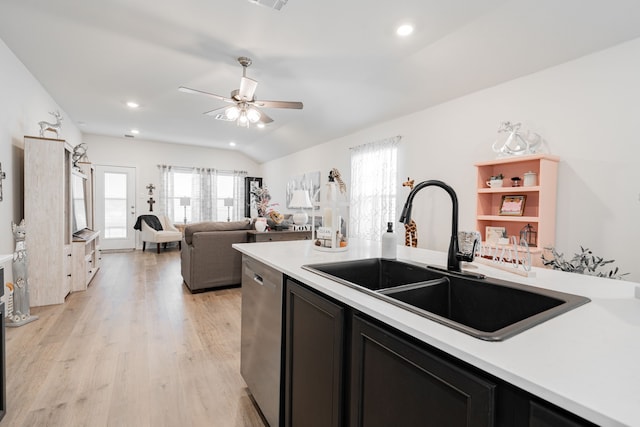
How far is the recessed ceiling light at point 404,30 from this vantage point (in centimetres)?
267

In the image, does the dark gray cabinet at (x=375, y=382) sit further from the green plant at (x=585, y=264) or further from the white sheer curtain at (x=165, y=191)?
the white sheer curtain at (x=165, y=191)

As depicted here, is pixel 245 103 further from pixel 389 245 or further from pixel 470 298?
pixel 470 298

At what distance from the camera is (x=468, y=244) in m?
1.32

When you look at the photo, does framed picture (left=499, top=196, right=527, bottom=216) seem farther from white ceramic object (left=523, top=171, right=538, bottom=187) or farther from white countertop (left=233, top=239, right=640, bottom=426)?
white countertop (left=233, top=239, right=640, bottom=426)

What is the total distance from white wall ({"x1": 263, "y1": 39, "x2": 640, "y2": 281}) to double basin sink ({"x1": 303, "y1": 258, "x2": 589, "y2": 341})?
222 cm

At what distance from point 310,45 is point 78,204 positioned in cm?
405

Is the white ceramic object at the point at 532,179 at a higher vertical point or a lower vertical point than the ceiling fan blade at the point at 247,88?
lower

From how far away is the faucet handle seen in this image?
1293mm

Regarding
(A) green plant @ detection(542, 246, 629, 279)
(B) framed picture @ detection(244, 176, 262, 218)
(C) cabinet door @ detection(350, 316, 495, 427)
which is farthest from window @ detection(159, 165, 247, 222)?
(C) cabinet door @ detection(350, 316, 495, 427)

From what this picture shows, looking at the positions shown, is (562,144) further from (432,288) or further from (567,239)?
(432,288)

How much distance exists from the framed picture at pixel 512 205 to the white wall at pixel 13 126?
507cm

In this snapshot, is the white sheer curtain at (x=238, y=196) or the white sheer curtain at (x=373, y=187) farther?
the white sheer curtain at (x=238, y=196)

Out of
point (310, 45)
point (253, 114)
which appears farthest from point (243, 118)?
point (310, 45)

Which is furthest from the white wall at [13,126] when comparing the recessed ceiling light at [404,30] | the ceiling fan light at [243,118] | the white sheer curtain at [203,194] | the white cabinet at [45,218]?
the white sheer curtain at [203,194]
